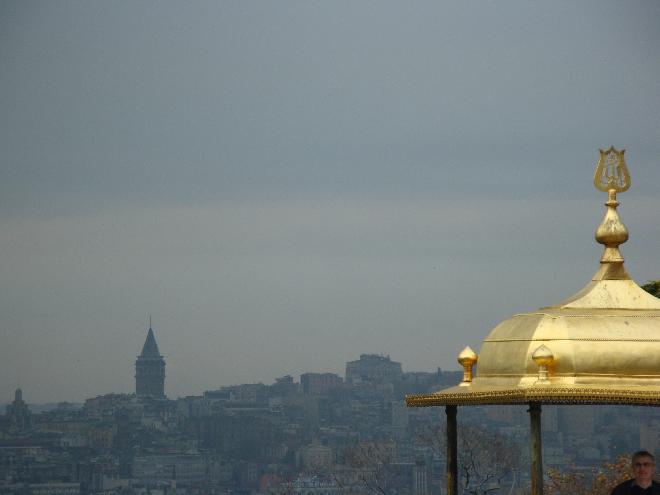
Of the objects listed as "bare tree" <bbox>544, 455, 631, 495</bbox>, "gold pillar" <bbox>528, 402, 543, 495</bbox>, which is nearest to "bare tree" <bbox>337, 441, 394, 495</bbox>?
"bare tree" <bbox>544, 455, 631, 495</bbox>

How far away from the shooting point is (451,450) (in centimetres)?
1731

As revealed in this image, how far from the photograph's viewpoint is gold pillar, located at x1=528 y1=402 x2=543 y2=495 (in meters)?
15.2

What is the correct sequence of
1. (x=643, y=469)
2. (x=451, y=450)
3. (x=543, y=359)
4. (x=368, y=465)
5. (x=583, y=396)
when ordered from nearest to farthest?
(x=643, y=469)
(x=583, y=396)
(x=543, y=359)
(x=451, y=450)
(x=368, y=465)

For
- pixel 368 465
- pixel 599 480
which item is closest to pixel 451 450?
pixel 599 480

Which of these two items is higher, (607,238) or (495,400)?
(607,238)

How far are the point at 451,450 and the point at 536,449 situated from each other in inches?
84.2

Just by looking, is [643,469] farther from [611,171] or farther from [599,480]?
[599,480]

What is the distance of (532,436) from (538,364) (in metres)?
0.68

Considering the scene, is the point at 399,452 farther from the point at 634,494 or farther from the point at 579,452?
the point at 634,494

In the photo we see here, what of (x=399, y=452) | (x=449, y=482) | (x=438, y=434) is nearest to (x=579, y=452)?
(x=399, y=452)

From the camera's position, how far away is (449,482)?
56.1 ft

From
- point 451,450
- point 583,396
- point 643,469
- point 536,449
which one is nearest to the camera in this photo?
point 643,469

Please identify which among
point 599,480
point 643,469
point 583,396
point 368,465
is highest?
point 368,465

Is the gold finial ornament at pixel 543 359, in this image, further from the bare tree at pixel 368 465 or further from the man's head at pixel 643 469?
the bare tree at pixel 368 465
